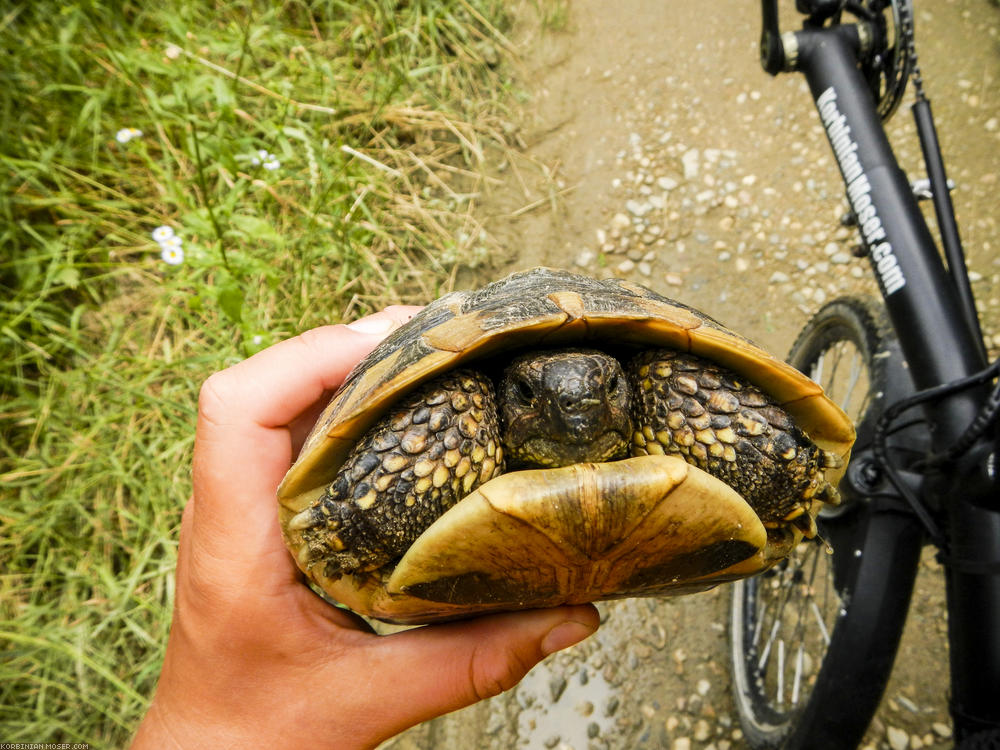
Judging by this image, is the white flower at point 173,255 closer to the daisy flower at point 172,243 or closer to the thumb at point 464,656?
the daisy flower at point 172,243

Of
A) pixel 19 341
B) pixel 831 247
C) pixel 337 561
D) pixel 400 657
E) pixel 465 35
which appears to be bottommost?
pixel 400 657

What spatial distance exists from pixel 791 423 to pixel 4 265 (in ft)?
10.7

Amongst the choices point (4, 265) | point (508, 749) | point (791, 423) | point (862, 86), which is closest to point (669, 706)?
point (508, 749)

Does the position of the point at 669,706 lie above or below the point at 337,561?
below

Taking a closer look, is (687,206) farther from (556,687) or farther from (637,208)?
(556,687)

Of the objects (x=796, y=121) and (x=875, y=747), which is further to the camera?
(x=796, y=121)

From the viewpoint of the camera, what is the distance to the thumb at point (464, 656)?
1.38 metres

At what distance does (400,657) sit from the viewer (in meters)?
1.38

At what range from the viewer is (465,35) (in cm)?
354

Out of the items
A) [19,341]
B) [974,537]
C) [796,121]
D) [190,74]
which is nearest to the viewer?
[974,537]

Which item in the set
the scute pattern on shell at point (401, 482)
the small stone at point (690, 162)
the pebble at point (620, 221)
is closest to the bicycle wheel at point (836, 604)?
the scute pattern on shell at point (401, 482)

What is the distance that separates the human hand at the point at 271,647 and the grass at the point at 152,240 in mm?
1001

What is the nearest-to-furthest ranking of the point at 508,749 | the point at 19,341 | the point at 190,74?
the point at 508,749 → the point at 19,341 → the point at 190,74

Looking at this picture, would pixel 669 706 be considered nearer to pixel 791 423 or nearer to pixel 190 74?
pixel 791 423
